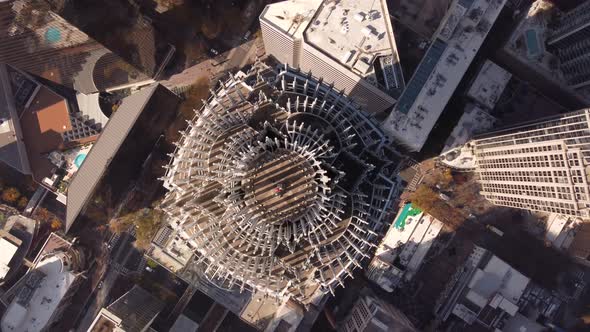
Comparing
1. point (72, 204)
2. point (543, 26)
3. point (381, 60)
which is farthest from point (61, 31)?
point (543, 26)

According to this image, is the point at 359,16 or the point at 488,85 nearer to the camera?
the point at 359,16

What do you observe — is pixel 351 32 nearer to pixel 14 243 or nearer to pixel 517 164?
pixel 517 164

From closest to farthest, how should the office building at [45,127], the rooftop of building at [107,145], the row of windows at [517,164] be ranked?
1. the row of windows at [517,164]
2. the rooftop of building at [107,145]
3. the office building at [45,127]

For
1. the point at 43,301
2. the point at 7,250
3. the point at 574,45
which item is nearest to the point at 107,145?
the point at 7,250

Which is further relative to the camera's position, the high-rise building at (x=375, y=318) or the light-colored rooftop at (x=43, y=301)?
the light-colored rooftop at (x=43, y=301)

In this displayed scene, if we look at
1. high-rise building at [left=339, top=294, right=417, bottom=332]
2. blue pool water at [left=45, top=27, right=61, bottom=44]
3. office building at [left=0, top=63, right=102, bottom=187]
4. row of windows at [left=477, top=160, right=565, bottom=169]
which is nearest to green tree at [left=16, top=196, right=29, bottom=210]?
office building at [left=0, top=63, right=102, bottom=187]

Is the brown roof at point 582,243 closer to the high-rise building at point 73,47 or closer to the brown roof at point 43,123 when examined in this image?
the high-rise building at point 73,47

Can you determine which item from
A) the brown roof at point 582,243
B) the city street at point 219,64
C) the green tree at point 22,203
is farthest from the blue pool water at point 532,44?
the green tree at point 22,203
